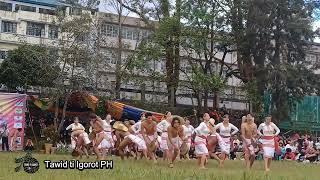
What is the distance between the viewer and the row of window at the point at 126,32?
4511 cm

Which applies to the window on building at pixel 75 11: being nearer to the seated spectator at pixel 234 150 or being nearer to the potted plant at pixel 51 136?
the potted plant at pixel 51 136

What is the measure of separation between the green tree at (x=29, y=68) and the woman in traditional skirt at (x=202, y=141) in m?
15.8

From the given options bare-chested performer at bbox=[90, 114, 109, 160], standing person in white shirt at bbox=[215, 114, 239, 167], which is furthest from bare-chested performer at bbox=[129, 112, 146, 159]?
standing person in white shirt at bbox=[215, 114, 239, 167]

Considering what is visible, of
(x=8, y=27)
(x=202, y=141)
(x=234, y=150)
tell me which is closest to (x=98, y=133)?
(x=202, y=141)

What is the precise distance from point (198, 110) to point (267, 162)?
23.1 meters

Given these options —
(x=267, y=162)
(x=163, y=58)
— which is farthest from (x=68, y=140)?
(x=267, y=162)

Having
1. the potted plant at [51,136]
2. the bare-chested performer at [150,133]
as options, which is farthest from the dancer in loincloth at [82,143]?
the potted plant at [51,136]

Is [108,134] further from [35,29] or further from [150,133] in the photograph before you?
[35,29]

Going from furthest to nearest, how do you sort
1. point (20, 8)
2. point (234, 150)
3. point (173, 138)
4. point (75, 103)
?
point (20, 8) < point (75, 103) < point (234, 150) < point (173, 138)

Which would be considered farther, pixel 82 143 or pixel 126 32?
pixel 126 32

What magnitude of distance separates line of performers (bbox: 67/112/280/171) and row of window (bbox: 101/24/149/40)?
1899 centimetres

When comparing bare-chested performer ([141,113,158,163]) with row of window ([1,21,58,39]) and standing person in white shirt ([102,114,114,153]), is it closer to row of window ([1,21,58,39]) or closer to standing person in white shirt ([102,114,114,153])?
standing person in white shirt ([102,114,114,153])

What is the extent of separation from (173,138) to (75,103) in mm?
17678

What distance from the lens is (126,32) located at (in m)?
58.8
